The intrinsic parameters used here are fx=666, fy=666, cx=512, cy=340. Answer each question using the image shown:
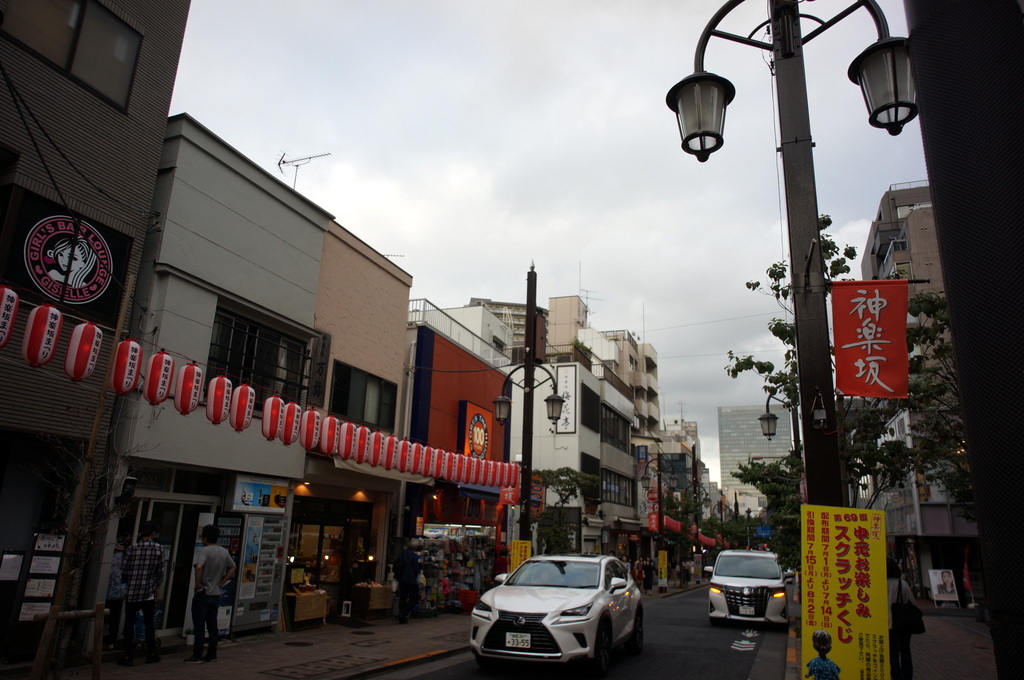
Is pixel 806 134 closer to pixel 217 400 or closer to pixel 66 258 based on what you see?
pixel 217 400

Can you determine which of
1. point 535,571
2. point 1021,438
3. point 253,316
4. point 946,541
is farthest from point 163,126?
point 946,541

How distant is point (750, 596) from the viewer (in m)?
17.3

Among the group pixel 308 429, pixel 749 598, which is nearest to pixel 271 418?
pixel 308 429

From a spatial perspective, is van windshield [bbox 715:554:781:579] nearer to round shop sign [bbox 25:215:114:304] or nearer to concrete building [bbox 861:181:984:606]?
concrete building [bbox 861:181:984:606]

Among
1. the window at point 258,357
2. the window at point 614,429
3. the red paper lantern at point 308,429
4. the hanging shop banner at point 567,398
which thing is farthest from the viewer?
the window at point 614,429

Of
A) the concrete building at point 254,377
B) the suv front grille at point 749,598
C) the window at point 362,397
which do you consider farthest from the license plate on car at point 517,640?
the suv front grille at point 749,598

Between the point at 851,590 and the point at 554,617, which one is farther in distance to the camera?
the point at 554,617

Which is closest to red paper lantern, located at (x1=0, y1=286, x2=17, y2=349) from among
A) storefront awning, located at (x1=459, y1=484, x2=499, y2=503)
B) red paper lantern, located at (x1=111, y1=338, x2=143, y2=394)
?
red paper lantern, located at (x1=111, y1=338, x2=143, y2=394)

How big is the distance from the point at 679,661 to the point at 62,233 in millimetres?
12281

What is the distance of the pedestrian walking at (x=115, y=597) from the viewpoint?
10.1 meters

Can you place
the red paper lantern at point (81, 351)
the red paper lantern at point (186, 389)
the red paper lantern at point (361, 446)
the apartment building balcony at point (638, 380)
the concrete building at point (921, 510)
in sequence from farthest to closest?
the apartment building balcony at point (638, 380) < the concrete building at point (921, 510) < the red paper lantern at point (361, 446) < the red paper lantern at point (186, 389) < the red paper lantern at point (81, 351)

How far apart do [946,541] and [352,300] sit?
3360cm

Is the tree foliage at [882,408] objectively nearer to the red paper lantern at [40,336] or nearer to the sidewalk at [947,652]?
the sidewalk at [947,652]

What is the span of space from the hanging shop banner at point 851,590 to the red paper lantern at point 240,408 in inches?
352
